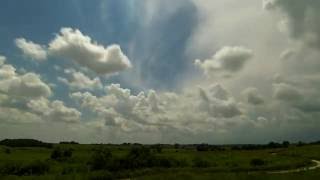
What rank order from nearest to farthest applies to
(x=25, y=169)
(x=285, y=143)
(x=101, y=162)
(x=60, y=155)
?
(x=25, y=169), (x=101, y=162), (x=60, y=155), (x=285, y=143)

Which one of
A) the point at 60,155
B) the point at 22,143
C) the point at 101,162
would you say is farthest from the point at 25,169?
the point at 22,143

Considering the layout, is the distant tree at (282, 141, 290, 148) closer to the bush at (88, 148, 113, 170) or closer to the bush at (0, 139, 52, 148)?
the bush at (0, 139, 52, 148)

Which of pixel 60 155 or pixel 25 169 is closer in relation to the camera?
pixel 25 169

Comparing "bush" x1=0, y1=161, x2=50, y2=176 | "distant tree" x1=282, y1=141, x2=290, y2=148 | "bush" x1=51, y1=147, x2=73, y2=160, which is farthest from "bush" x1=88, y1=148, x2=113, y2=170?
"distant tree" x1=282, y1=141, x2=290, y2=148

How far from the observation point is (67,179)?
53.4 metres

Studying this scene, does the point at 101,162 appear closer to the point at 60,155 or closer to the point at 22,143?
the point at 60,155

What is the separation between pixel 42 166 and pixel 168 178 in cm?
3232

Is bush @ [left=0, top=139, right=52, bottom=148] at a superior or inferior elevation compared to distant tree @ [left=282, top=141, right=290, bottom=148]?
superior

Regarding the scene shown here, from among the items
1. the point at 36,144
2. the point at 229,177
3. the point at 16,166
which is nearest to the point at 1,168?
the point at 16,166

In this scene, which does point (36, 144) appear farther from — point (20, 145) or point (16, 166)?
point (16, 166)

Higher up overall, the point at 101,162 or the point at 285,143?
the point at 285,143

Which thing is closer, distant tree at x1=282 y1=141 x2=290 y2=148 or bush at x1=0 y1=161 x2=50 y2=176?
bush at x1=0 y1=161 x2=50 y2=176

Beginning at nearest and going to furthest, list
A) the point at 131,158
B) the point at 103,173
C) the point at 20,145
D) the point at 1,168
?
the point at 103,173, the point at 1,168, the point at 131,158, the point at 20,145

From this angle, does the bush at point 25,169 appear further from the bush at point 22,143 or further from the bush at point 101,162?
the bush at point 22,143
